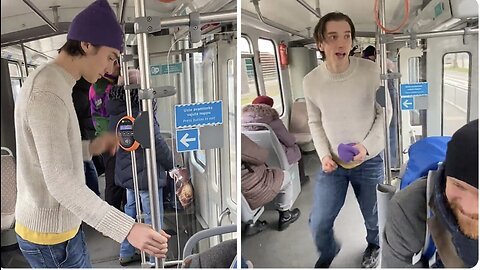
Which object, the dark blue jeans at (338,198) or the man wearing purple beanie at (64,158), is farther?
the dark blue jeans at (338,198)

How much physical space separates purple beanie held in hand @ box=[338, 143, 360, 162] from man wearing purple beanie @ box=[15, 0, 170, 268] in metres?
0.45

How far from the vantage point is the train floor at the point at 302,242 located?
1002 millimetres

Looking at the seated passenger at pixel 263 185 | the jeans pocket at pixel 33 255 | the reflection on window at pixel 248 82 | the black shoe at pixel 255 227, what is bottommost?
the jeans pocket at pixel 33 255

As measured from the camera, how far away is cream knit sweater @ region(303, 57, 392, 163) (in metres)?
0.96

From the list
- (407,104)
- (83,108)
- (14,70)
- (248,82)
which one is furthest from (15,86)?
(407,104)

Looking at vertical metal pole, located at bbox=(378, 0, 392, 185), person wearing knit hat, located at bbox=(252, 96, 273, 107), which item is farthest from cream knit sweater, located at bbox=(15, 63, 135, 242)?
vertical metal pole, located at bbox=(378, 0, 392, 185)

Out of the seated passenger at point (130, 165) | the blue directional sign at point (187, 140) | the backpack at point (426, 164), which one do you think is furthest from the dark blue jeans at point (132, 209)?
the backpack at point (426, 164)

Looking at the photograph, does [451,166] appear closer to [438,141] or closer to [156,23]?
[438,141]

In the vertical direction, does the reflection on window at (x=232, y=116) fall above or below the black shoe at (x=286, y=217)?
above

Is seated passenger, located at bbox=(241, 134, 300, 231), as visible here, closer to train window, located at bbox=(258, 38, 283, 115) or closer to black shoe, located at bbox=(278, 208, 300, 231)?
black shoe, located at bbox=(278, 208, 300, 231)

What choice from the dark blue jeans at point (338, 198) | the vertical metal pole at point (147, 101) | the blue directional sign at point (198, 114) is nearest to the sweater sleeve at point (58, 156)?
the vertical metal pole at point (147, 101)

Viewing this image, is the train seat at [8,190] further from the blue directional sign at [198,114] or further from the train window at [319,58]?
the train window at [319,58]

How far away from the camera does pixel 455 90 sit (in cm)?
100

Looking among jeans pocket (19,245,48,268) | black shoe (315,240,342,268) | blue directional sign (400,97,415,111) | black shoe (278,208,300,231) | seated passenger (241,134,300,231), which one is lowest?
black shoe (315,240,342,268)
